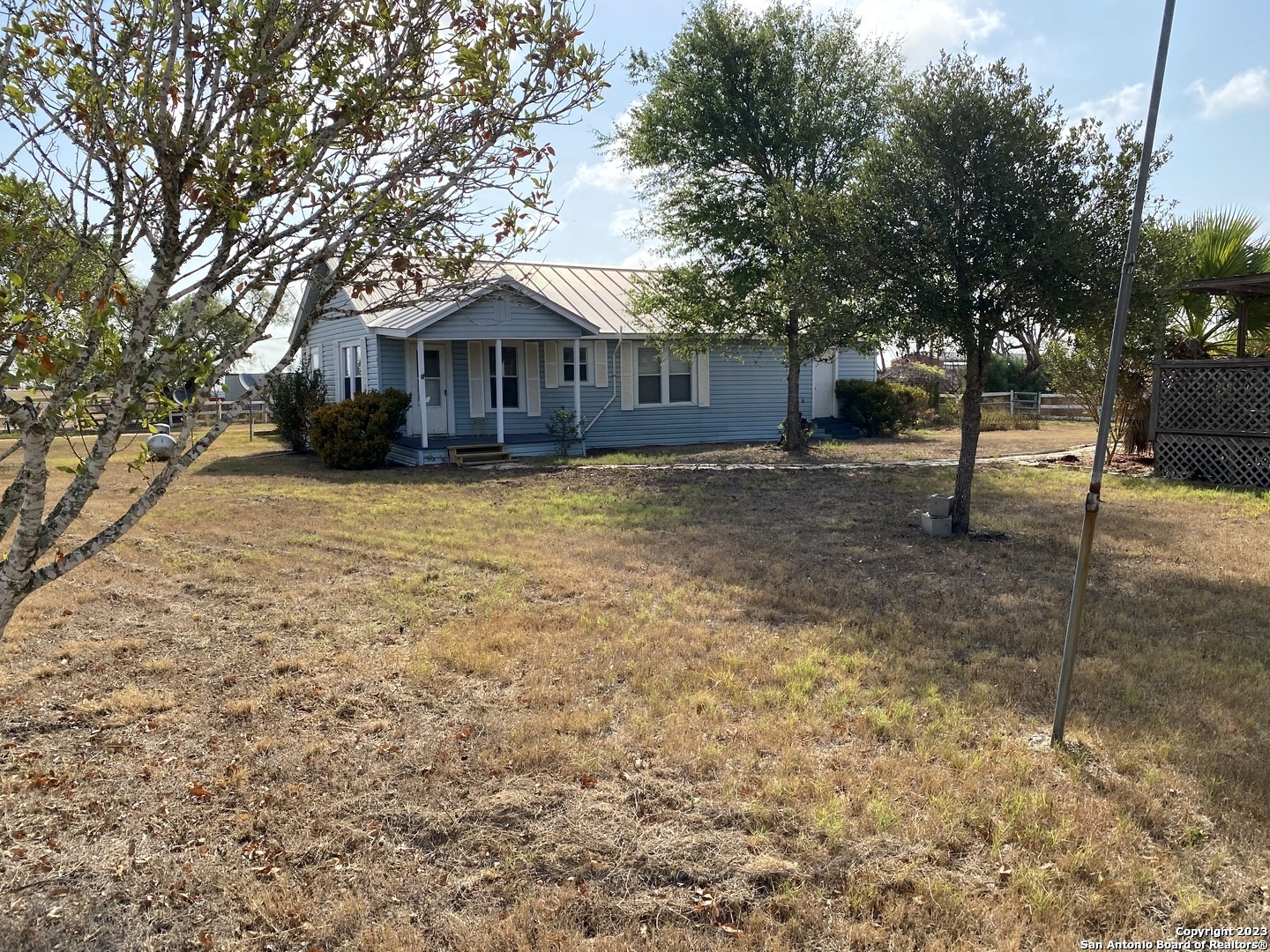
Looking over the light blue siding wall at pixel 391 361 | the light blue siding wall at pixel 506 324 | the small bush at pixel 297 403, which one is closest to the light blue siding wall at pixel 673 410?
the light blue siding wall at pixel 391 361

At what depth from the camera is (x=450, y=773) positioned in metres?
4.07

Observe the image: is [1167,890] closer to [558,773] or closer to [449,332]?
[558,773]

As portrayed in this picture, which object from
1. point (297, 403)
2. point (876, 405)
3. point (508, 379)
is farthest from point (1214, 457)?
point (297, 403)

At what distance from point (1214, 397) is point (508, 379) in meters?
12.7

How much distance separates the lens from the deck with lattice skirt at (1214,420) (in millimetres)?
12906

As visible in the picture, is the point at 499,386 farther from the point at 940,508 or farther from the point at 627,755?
the point at 627,755

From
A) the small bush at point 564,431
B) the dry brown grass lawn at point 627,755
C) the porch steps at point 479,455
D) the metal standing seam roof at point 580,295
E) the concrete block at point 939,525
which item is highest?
the metal standing seam roof at point 580,295

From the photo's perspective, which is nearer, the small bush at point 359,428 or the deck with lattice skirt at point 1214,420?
the deck with lattice skirt at point 1214,420

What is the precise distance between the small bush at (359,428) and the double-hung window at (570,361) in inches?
158

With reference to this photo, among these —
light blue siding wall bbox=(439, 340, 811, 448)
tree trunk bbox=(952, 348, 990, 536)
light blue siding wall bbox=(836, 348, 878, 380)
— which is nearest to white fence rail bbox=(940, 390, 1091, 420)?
light blue siding wall bbox=(836, 348, 878, 380)

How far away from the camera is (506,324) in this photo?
17234 mm

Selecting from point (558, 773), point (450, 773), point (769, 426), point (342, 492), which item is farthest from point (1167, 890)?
point (769, 426)

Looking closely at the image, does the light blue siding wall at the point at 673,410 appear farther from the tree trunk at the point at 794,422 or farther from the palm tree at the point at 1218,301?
the palm tree at the point at 1218,301

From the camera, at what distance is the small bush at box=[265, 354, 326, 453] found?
18766 millimetres
